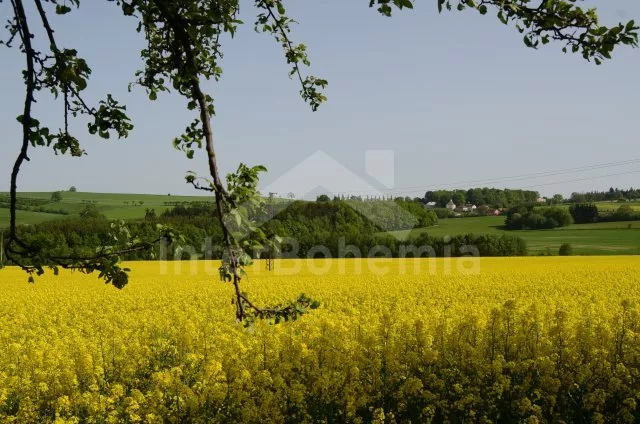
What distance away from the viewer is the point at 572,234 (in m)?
63.9

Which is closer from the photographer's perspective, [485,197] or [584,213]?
[584,213]

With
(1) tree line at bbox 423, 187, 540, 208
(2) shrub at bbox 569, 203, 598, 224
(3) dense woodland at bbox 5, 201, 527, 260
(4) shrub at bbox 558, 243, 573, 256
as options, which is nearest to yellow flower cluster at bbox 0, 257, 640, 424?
(3) dense woodland at bbox 5, 201, 527, 260

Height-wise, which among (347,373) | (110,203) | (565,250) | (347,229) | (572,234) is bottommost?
(347,373)

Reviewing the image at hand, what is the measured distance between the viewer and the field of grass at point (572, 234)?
171 ft

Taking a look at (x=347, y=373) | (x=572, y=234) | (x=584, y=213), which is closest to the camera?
(x=347, y=373)

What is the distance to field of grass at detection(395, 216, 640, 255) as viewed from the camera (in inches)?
2058

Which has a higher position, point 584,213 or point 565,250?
point 584,213

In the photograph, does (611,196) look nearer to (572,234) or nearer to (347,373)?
(572,234)

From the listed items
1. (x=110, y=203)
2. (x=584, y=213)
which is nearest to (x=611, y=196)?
(x=584, y=213)

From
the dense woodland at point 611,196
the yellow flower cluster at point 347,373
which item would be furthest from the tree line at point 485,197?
the yellow flower cluster at point 347,373

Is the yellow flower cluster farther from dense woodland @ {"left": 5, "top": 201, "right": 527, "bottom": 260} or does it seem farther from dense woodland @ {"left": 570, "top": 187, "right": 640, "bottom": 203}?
dense woodland @ {"left": 570, "top": 187, "right": 640, "bottom": 203}

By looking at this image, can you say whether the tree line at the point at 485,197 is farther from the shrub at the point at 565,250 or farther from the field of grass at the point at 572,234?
the shrub at the point at 565,250

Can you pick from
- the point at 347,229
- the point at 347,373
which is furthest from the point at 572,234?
the point at 347,373

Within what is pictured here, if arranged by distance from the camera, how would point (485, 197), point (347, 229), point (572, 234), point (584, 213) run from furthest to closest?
point (485, 197) → point (584, 213) → point (347, 229) → point (572, 234)
